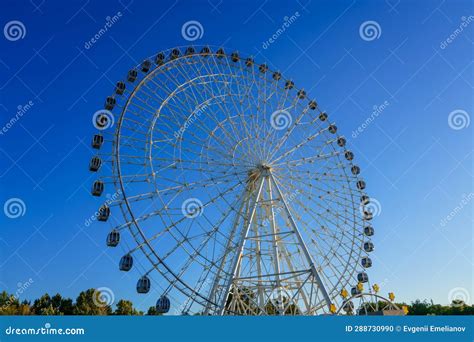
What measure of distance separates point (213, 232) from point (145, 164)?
5.42 metres

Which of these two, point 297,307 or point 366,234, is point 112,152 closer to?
point 297,307

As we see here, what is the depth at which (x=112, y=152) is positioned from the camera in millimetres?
23141

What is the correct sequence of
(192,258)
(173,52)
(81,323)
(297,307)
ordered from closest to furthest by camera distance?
(81,323), (192,258), (297,307), (173,52)

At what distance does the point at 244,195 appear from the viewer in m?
26.2

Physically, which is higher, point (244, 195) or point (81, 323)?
point (244, 195)

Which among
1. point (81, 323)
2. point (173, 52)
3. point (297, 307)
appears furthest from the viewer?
point (173, 52)

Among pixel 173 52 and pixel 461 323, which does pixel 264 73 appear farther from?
pixel 461 323

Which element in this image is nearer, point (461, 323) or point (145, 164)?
point (461, 323)

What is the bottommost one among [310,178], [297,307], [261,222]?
[297,307]

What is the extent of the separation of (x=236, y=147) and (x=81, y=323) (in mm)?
16134

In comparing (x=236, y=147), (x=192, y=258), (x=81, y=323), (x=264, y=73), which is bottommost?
(x=81, y=323)

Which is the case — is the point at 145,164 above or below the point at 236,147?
below

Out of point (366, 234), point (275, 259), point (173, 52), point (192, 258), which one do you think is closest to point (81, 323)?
point (192, 258)

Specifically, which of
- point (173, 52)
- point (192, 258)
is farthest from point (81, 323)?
point (173, 52)
